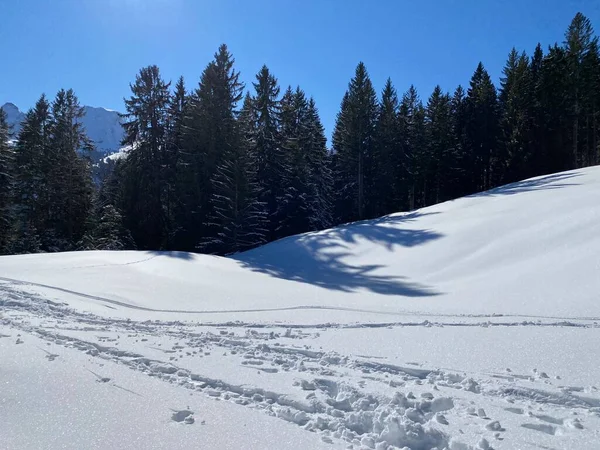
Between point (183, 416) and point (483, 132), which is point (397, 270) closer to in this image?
point (183, 416)

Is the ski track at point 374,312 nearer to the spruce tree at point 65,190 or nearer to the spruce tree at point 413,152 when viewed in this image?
the spruce tree at point 65,190

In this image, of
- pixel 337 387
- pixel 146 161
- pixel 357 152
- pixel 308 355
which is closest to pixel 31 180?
pixel 146 161

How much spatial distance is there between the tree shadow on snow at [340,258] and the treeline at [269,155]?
203 inches

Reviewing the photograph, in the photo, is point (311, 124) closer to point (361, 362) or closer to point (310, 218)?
point (310, 218)

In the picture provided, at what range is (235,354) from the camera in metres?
5.34

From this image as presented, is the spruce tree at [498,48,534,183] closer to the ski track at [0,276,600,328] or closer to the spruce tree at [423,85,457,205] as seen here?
the spruce tree at [423,85,457,205]

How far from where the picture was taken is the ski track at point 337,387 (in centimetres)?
337

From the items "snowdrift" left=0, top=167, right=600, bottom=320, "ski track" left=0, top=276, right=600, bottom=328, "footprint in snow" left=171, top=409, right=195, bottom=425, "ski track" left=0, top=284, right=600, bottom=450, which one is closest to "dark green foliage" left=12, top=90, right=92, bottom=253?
"snowdrift" left=0, top=167, right=600, bottom=320

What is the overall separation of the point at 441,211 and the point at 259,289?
44.5 ft

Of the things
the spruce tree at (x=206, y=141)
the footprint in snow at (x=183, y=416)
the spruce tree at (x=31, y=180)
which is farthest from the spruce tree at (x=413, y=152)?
the footprint in snow at (x=183, y=416)

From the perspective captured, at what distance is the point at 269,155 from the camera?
29.6 metres

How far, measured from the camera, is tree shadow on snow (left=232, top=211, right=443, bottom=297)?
41.3 feet

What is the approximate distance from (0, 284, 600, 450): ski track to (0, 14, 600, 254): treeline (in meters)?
17.2

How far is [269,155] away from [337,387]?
86.8 ft
